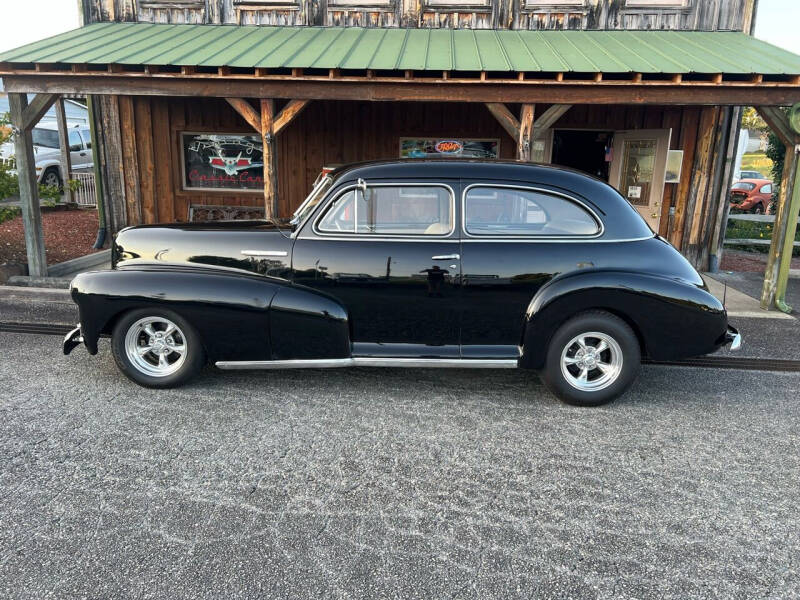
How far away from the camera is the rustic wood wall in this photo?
8.86m

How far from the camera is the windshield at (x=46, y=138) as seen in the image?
55.0 ft

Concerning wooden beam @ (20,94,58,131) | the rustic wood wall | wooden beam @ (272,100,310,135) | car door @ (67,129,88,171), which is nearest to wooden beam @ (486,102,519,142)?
wooden beam @ (272,100,310,135)

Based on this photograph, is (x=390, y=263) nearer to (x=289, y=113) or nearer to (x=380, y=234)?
(x=380, y=234)

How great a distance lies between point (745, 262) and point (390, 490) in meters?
10.2

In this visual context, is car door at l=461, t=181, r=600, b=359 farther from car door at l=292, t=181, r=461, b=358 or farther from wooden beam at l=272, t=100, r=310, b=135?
wooden beam at l=272, t=100, r=310, b=135

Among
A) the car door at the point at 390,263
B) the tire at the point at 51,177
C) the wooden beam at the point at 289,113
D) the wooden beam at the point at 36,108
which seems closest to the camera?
the car door at the point at 390,263

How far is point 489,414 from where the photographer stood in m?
4.09

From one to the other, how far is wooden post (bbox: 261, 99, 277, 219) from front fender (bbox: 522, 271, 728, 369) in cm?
415

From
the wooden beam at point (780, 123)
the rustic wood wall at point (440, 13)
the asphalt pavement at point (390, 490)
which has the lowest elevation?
the asphalt pavement at point (390, 490)

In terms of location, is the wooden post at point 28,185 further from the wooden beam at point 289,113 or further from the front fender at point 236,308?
the front fender at point 236,308

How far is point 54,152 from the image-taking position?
16438mm

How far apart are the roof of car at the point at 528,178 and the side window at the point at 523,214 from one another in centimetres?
8

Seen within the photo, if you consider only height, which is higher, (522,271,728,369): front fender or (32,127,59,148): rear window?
(32,127,59,148): rear window

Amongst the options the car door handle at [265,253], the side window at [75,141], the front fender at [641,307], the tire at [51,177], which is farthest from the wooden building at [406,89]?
the side window at [75,141]
